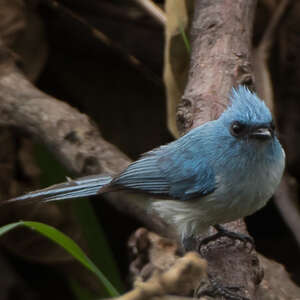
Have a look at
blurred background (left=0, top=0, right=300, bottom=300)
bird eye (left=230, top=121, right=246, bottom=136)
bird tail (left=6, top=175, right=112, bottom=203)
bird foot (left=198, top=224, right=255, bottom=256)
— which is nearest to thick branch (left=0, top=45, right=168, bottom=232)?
bird tail (left=6, top=175, right=112, bottom=203)

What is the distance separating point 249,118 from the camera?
2.74 m

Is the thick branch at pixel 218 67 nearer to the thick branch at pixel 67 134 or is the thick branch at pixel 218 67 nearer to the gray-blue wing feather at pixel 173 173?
the gray-blue wing feather at pixel 173 173

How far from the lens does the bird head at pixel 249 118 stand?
2.71 m

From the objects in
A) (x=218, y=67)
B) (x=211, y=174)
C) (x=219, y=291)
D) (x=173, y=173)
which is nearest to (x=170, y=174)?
(x=173, y=173)

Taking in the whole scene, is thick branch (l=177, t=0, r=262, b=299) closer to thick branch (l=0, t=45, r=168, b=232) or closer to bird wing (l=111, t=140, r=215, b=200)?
bird wing (l=111, t=140, r=215, b=200)

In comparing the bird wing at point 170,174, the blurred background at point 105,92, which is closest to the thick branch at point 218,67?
the bird wing at point 170,174

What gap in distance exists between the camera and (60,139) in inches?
141

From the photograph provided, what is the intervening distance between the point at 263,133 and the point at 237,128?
16cm

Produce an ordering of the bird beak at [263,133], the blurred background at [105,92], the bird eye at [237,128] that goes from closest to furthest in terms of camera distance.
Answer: the bird beak at [263,133] → the bird eye at [237,128] → the blurred background at [105,92]

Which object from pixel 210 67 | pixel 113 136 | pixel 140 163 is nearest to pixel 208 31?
pixel 210 67

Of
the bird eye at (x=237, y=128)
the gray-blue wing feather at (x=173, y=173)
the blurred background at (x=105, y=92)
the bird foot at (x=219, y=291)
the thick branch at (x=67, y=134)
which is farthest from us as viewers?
the blurred background at (x=105, y=92)

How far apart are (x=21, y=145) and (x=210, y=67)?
1800 millimetres

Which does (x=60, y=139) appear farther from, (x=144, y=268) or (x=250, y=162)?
(x=250, y=162)

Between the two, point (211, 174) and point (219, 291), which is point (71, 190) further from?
point (219, 291)
